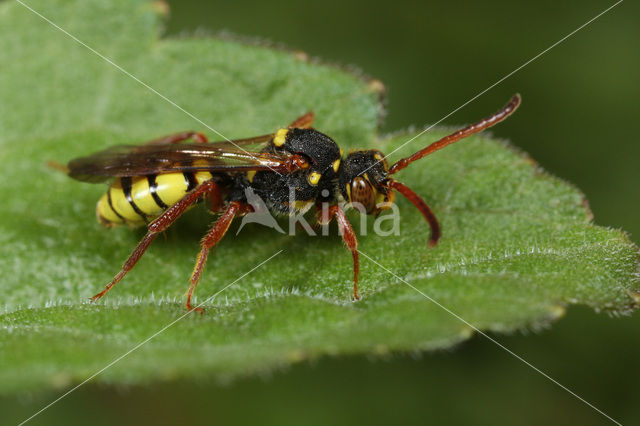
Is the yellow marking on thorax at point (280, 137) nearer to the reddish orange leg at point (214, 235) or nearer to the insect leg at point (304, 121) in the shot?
the insect leg at point (304, 121)

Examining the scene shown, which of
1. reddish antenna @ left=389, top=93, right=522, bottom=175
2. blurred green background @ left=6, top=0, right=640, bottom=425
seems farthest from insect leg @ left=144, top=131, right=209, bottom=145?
reddish antenna @ left=389, top=93, right=522, bottom=175

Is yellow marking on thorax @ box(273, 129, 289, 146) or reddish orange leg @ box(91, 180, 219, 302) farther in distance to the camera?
yellow marking on thorax @ box(273, 129, 289, 146)

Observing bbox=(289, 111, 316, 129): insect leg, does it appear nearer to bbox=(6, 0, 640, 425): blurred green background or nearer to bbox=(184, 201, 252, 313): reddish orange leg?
bbox=(184, 201, 252, 313): reddish orange leg

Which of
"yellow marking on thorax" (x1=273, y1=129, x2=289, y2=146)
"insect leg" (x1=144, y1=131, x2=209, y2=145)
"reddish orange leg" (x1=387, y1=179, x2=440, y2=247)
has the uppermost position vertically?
"insect leg" (x1=144, y1=131, x2=209, y2=145)

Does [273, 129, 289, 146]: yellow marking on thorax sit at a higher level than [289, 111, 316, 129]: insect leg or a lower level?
lower

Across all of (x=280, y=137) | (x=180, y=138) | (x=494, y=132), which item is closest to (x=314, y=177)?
(x=280, y=137)

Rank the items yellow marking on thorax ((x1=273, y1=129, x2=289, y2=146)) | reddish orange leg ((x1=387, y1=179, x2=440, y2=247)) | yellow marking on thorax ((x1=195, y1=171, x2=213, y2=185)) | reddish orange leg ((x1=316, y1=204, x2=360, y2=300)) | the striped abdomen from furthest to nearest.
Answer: yellow marking on thorax ((x1=195, y1=171, x2=213, y2=185))
yellow marking on thorax ((x1=273, y1=129, x2=289, y2=146))
the striped abdomen
reddish orange leg ((x1=387, y1=179, x2=440, y2=247))
reddish orange leg ((x1=316, y1=204, x2=360, y2=300))
